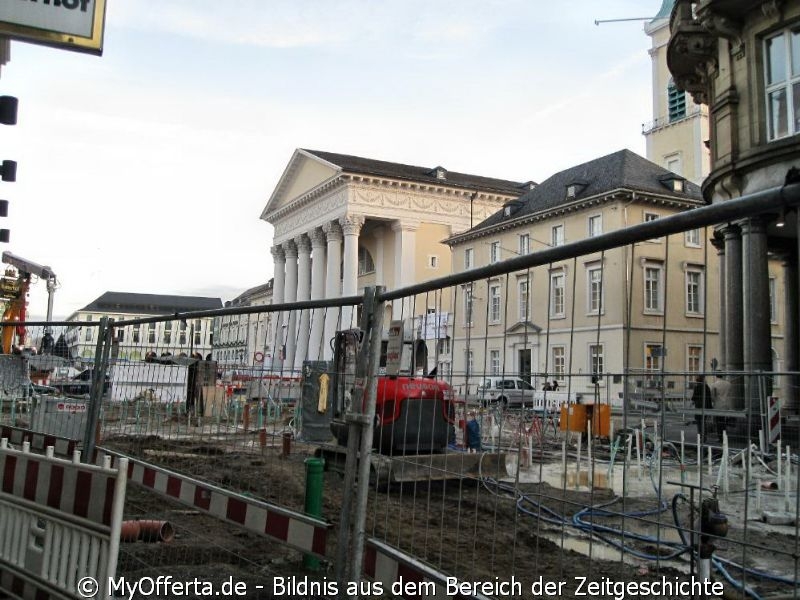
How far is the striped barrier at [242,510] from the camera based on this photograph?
3.88 m

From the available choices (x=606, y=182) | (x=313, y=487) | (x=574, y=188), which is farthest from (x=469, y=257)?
(x=313, y=487)

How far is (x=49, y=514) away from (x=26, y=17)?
3874mm

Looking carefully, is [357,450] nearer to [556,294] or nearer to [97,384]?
[556,294]

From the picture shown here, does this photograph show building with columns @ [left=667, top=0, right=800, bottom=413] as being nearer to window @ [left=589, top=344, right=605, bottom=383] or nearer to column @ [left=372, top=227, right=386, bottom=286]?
window @ [left=589, top=344, right=605, bottom=383]

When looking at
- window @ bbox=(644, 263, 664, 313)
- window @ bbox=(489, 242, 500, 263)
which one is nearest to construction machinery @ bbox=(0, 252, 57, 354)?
window @ bbox=(644, 263, 664, 313)

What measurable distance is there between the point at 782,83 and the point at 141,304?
488ft

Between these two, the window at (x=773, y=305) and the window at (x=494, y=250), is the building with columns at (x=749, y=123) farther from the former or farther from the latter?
the window at (x=494, y=250)

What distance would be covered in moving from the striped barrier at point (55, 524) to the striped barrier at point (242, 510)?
101 centimetres

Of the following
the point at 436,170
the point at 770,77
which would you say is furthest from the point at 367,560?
the point at 436,170

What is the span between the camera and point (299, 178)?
7000 centimetres

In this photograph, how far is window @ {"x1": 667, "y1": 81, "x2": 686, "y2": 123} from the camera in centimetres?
4909

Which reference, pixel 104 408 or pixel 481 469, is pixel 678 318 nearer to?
pixel 481 469

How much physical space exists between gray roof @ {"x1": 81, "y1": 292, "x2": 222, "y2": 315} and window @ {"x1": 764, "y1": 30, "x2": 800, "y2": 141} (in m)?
134

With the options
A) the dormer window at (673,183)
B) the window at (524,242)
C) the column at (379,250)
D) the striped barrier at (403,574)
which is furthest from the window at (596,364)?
the column at (379,250)
